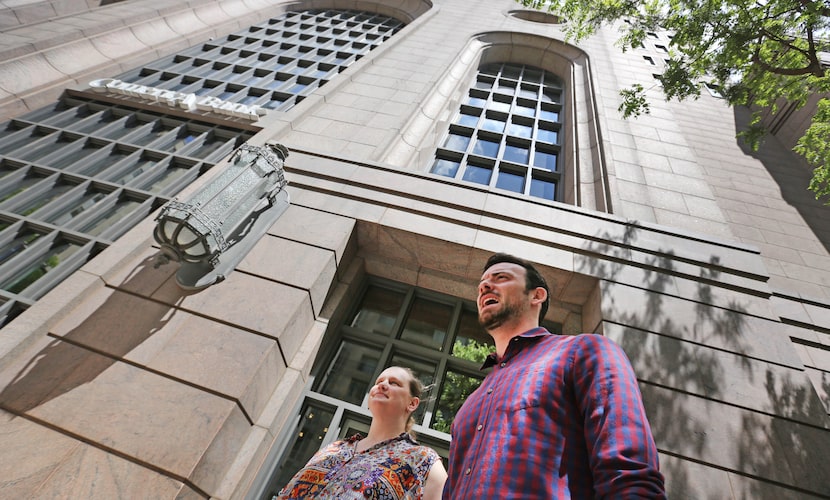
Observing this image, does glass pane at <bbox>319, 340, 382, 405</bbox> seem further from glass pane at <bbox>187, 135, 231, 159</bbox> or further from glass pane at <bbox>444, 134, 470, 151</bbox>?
glass pane at <bbox>444, 134, 470, 151</bbox>

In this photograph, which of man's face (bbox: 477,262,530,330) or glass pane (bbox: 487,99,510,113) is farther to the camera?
glass pane (bbox: 487,99,510,113)

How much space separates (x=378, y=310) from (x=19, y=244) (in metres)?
6.18

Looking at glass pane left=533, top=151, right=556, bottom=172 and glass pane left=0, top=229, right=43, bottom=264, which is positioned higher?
glass pane left=533, top=151, right=556, bottom=172

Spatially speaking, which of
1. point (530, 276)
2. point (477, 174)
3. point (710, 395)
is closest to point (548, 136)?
point (477, 174)

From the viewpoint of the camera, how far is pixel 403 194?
6090mm

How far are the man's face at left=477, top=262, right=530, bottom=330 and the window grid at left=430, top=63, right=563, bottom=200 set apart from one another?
18.5ft

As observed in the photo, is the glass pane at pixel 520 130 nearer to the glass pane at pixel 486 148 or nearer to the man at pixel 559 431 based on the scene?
the glass pane at pixel 486 148

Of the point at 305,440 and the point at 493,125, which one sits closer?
the point at 305,440

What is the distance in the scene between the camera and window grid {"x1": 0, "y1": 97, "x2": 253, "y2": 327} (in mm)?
5496

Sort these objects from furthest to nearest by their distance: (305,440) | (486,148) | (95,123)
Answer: (486,148) < (95,123) < (305,440)

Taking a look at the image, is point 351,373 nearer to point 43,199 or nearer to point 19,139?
point 43,199

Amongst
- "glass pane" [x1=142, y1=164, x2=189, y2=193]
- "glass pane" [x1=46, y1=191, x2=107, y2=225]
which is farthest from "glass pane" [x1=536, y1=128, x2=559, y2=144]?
"glass pane" [x1=46, y1=191, x2=107, y2=225]

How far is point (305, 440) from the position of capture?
4586mm

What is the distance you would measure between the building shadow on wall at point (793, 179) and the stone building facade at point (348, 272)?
4.1 inches
